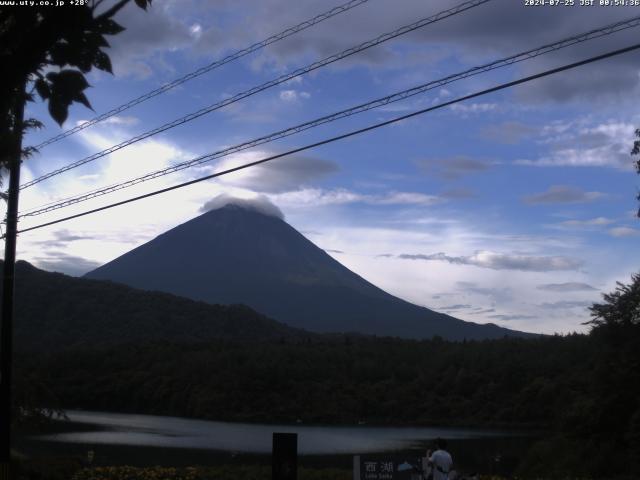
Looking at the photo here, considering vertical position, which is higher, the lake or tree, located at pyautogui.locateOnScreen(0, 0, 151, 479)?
tree, located at pyautogui.locateOnScreen(0, 0, 151, 479)

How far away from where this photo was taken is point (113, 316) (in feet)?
426

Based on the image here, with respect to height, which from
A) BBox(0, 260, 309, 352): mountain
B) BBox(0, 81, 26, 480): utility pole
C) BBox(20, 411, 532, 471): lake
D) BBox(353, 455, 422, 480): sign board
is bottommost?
BBox(20, 411, 532, 471): lake

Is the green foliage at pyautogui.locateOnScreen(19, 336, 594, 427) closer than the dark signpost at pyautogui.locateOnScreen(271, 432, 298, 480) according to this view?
No

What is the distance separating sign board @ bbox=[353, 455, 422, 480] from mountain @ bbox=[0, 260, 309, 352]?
109303mm

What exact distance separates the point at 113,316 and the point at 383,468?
4862 inches

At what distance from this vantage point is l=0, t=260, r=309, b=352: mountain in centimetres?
12296

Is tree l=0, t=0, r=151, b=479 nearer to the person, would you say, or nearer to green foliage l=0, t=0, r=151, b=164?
green foliage l=0, t=0, r=151, b=164

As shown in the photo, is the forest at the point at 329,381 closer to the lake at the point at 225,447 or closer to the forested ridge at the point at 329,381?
the forested ridge at the point at 329,381

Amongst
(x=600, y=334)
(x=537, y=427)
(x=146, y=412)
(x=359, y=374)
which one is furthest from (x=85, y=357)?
(x=600, y=334)

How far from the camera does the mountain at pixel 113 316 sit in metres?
123

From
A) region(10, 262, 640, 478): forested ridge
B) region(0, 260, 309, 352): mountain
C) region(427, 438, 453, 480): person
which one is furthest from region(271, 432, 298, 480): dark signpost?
region(0, 260, 309, 352): mountain

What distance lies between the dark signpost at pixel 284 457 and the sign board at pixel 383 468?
40.4 inches

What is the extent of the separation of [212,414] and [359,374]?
57.0ft

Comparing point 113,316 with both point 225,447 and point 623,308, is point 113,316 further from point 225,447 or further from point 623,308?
point 623,308
